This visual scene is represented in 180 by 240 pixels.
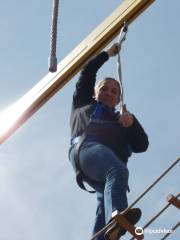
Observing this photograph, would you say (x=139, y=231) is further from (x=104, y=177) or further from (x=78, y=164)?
(x=78, y=164)

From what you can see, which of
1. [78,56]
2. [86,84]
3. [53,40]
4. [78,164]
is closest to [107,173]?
[78,164]

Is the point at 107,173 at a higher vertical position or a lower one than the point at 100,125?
lower

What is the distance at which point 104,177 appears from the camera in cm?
548

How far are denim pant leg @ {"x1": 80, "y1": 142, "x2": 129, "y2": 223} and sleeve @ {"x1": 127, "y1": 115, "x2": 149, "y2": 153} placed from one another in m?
0.22

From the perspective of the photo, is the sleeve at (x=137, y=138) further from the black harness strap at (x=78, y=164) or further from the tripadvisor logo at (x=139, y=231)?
the tripadvisor logo at (x=139, y=231)

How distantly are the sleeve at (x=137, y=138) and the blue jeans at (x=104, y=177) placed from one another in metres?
0.21

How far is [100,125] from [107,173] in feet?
1.33

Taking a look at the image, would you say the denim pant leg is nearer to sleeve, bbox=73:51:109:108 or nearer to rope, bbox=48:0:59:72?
sleeve, bbox=73:51:109:108

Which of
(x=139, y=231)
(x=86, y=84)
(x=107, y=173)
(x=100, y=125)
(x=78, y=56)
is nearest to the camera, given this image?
(x=139, y=231)

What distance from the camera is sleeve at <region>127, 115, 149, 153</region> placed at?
5.71 metres

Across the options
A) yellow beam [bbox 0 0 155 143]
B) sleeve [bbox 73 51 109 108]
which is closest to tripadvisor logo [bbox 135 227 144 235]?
sleeve [bbox 73 51 109 108]

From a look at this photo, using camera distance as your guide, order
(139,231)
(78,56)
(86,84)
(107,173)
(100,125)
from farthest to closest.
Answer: (78,56) < (86,84) < (100,125) < (107,173) < (139,231)

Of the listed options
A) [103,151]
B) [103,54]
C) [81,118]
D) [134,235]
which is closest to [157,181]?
[134,235]

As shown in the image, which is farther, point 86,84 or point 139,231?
point 86,84
